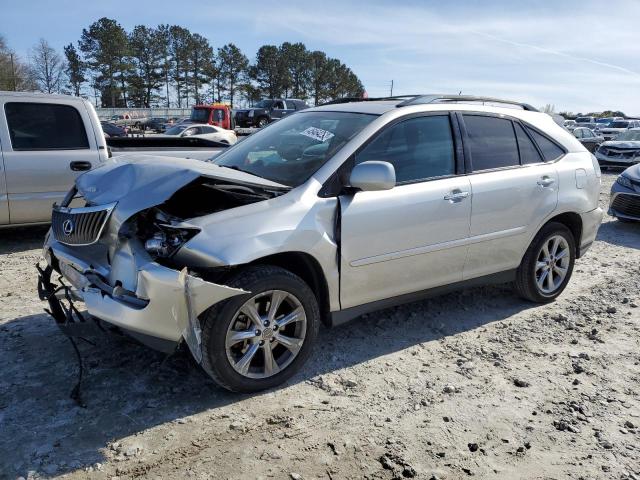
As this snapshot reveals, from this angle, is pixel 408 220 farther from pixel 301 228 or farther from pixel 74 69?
pixel 74 69

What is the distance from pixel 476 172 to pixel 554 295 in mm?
1624

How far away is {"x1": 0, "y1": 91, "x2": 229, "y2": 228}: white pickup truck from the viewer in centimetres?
622

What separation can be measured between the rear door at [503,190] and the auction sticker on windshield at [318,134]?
112 centimetres

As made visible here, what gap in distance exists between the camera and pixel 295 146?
400 cm

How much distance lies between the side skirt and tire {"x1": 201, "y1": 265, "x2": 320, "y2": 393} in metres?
0.26

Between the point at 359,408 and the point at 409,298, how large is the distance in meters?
1.05

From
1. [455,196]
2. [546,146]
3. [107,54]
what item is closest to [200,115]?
[546,146]

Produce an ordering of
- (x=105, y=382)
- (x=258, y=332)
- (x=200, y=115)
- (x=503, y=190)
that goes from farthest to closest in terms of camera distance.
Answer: (x=200, y=115) < (x=503, y=190) < (x=105, y=382) < (x=258, y=332)

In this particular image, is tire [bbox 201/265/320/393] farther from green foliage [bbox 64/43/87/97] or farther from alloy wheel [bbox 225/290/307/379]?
green foliage [bbox 64/43/87/97]

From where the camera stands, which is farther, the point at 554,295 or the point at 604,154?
the point at 604,154

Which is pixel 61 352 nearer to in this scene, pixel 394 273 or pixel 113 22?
pixel 394 273

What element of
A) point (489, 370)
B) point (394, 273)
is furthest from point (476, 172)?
point (489, 370)

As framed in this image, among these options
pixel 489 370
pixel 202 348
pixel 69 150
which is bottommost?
pixel 489 370

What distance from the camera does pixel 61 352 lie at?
3.77m
